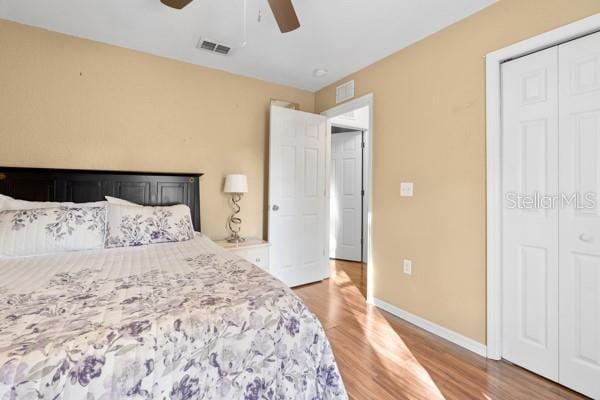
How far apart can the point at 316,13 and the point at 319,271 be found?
2766mm

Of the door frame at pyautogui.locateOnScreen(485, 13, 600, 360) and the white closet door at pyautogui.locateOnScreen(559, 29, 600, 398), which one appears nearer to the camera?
the white closet door at pyautogui.locateOnScreen(559, 29, 600, 398)

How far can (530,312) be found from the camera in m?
1.79

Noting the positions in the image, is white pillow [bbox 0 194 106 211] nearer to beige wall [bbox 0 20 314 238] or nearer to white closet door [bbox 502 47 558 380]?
beige wall [bbox 0 20 314 238]

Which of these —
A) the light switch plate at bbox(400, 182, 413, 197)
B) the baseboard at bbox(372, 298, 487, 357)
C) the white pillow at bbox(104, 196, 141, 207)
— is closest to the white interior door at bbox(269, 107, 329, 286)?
the baseboard at bbox(372, 298, 487, 357)

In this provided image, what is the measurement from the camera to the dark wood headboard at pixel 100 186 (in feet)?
7.20

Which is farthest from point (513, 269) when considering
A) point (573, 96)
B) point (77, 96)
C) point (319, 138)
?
point (77, 96)

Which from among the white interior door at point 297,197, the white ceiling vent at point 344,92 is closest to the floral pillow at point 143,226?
the white interior door at point 297,197

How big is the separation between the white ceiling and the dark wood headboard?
1.19 m

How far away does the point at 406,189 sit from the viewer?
2.55m

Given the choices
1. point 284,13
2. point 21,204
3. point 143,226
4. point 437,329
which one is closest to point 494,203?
point 437,329

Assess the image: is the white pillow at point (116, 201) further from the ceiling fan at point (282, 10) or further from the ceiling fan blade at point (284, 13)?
the ceiling fan blade at point (284, 13)

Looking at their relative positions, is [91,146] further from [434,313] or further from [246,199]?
[434,313]

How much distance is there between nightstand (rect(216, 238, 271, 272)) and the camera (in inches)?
111

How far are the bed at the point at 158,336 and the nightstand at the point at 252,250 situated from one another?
1.23 meters
